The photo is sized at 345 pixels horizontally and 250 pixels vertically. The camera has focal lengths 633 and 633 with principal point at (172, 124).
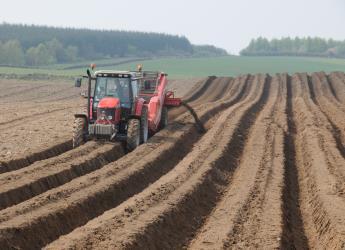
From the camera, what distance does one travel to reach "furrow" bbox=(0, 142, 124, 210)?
1194cm

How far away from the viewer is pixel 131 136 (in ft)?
56.9

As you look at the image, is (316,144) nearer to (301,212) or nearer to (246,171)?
(246,171)

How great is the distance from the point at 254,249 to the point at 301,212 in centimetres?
331

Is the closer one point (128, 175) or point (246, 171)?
point (128, 175)

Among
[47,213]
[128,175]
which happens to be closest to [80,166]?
[128,175]

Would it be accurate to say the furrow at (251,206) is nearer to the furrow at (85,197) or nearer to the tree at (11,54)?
the furrow at (85,197)

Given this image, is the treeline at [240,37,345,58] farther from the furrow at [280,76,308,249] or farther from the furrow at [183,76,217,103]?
the furrow at [280,76,308,249]

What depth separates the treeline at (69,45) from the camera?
298 feet

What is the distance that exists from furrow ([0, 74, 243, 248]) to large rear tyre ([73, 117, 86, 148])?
1617 mm

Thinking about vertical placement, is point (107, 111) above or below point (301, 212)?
above

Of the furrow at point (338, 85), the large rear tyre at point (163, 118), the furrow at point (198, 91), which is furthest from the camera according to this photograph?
the furrow at point (338, 85)

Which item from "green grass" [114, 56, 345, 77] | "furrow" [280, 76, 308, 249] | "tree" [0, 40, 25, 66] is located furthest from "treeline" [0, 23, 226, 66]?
"furrow" [280, 76, 308, 249]

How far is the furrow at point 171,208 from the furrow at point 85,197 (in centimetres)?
53

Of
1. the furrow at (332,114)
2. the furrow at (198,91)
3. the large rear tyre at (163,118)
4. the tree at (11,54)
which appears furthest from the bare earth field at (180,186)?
the tree at (11,54)
